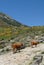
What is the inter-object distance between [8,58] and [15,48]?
13.5 ft

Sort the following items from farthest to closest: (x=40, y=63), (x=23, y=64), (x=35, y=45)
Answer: (x=35, y=45) < (x=23, y=64) < (x=40, y=63)

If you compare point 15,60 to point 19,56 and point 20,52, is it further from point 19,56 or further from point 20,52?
point 20,52

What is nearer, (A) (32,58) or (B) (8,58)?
(A) (32,58)

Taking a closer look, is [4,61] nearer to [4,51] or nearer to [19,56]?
[19,56]

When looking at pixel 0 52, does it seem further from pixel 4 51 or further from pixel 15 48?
pixel 15 48

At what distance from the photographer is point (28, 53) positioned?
37344 mm

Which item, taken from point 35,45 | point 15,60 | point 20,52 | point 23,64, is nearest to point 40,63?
point 23,64

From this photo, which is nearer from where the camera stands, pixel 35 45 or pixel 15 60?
pixel 15 60

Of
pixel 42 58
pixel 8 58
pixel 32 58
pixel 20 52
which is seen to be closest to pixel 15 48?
pixel 20 52

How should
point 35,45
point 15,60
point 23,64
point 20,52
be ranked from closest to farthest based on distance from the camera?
point 23,64, point 15,60, point 20,52, point 35,45

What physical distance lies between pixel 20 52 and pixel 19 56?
2.57 m

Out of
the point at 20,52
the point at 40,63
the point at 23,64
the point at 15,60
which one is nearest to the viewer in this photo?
the point at 40,63

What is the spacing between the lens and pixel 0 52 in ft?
143

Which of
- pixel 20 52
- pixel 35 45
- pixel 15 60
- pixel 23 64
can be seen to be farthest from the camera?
pixel 35 45
